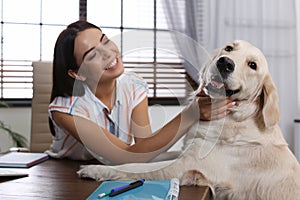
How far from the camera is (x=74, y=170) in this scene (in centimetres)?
130

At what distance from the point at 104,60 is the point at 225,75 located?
36 cm

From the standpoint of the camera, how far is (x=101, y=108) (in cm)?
148

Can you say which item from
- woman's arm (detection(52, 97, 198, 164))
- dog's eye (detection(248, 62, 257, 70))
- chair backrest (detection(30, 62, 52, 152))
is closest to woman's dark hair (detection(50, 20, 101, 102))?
woman's arm (detection(52, 97, 198, 164))

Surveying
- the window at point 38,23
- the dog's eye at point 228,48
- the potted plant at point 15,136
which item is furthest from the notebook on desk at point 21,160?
the window at point 38,23

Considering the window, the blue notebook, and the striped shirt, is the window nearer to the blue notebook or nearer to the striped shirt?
the striped shirt

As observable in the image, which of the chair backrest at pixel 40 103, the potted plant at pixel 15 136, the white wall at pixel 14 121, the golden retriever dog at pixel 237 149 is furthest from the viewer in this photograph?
the white wall at pixel 14 121

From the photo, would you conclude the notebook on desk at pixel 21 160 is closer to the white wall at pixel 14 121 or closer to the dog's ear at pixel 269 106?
the dog's ear at pixel 269 106

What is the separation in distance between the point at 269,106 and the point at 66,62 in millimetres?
713

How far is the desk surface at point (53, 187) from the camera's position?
98 cm

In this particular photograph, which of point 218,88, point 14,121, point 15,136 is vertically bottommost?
point 15,136

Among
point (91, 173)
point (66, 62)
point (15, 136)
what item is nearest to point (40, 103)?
point (66, 62)

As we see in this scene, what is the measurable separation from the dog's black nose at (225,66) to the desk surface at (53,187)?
14.0 inches

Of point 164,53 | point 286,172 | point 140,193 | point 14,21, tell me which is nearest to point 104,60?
point 164,53

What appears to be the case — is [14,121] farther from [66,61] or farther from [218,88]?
[218,88]
